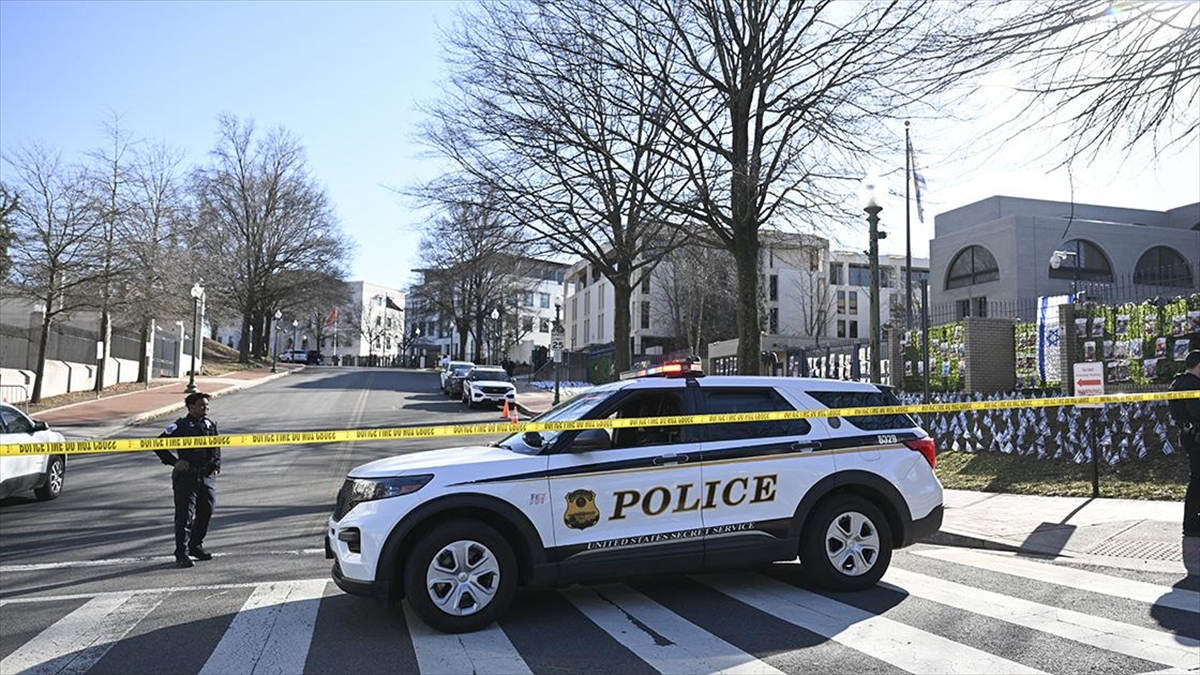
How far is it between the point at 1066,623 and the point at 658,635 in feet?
9.12

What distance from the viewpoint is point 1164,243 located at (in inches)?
1470

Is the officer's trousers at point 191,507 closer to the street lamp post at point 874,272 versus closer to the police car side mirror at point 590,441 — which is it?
the police car side mirror at point 590,441

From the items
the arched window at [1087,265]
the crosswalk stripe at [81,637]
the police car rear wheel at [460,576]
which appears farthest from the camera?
the arched window at [1087,265]

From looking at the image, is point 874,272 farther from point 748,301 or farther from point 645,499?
point 645,499

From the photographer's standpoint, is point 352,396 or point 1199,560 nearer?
point 1199,560

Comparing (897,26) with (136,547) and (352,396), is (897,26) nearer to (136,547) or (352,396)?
(136,547)

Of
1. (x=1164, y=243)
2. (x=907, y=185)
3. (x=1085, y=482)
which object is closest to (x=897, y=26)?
(x=907, y=185)

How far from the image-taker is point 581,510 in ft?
18.8

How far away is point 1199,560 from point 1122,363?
7957 millimetres

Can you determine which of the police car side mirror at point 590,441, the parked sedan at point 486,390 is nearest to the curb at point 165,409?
the parked sedan at point 486,390

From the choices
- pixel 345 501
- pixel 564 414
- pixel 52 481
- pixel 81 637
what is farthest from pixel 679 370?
pixel 52 481

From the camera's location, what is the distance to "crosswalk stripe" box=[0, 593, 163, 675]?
16.0ft

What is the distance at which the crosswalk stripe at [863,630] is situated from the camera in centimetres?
469

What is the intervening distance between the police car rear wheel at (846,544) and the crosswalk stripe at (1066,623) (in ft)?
1.22
